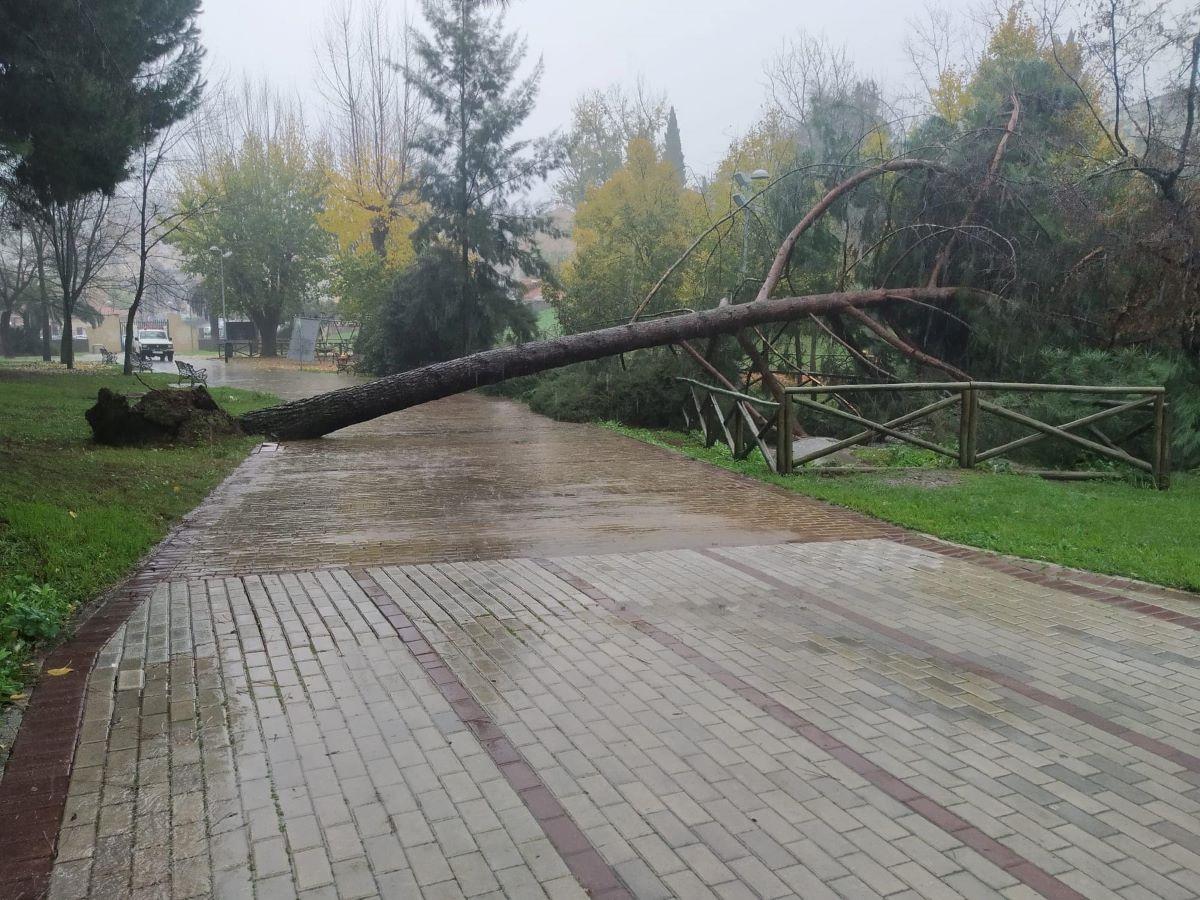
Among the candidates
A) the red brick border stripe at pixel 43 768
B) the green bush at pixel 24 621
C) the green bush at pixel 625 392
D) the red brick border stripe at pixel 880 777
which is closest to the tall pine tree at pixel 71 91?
the green bush at pixel 24 621

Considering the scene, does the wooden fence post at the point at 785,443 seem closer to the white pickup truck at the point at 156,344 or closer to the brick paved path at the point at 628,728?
the brick paved path at the point at 628,728

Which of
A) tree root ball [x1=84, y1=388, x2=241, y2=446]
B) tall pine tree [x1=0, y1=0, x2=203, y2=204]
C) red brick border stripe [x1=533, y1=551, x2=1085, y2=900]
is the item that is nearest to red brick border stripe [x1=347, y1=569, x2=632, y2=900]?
red brick border stripe [x1=533, y1=551, x2=1085, y2=900]

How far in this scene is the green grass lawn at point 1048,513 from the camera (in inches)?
278

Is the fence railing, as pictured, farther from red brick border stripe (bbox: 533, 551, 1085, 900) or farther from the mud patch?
red brick border stripe (bbox: 533, 551, 1085, 900)

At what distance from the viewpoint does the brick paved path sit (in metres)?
2.99

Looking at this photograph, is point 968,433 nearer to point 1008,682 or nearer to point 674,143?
point 1008,682

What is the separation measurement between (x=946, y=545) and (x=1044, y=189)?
25.3 ft

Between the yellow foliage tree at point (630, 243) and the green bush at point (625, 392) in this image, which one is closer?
the green bush at point (625, 392)

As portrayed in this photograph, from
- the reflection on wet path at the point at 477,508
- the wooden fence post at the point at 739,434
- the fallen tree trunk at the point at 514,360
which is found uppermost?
the fallen tree trunk at the point at 514,360

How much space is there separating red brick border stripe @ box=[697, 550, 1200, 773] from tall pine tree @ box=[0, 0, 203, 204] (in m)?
10.7

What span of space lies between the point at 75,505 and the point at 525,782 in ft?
18.6

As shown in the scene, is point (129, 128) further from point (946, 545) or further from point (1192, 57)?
point (1192, 57)

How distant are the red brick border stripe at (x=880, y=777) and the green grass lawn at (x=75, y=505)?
3163mm

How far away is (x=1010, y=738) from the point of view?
156 inches
